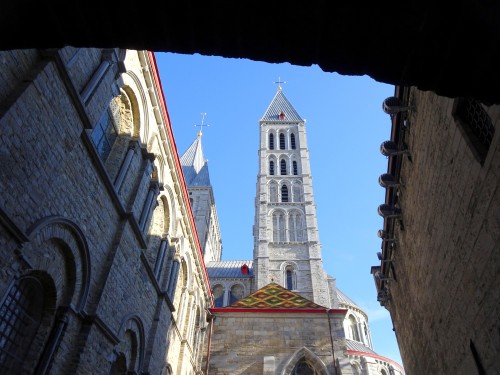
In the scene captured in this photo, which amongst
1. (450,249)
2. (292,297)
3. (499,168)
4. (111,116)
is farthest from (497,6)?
(292,297)

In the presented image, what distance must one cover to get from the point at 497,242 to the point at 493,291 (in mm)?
721

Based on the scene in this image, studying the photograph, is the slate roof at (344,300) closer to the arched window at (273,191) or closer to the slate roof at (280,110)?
the arched window at (273,191)

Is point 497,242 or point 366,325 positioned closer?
point 497,242

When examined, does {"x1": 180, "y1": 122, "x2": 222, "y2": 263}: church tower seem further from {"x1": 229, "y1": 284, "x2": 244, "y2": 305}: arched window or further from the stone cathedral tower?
{"x1": 229, "y1": 284, "x2": 244, "y2": 305}: arched window

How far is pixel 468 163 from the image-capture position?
519 centimetres

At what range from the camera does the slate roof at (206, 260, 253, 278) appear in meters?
36.7

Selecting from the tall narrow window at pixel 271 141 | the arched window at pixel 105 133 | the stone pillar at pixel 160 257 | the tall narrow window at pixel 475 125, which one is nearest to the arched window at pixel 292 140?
the tall narrow window at pixel 271 141

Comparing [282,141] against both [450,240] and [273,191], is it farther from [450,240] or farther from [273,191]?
[450,240]

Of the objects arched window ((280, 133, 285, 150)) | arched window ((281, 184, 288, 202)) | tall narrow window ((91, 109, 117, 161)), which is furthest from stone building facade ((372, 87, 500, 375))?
arched window ((280, 133, 285, 150))

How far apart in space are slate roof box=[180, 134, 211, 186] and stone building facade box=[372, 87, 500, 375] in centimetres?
3451

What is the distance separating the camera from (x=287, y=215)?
1427 inches

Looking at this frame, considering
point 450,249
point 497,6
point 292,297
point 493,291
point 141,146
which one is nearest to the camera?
point 497,6

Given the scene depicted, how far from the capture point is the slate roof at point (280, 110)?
4619 cm

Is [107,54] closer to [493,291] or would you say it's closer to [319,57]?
[319,57]
